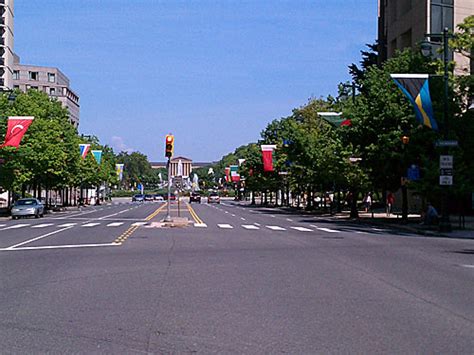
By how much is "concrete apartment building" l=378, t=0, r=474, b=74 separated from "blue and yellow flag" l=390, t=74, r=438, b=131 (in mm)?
21824

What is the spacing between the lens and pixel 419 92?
103 ft

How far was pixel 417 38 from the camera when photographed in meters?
58.9

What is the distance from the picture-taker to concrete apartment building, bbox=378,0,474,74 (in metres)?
56.8

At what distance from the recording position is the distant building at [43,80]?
462 feet

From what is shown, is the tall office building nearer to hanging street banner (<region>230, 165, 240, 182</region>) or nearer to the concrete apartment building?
hanging street banner (<region>230, 165, 240, 182</region>)

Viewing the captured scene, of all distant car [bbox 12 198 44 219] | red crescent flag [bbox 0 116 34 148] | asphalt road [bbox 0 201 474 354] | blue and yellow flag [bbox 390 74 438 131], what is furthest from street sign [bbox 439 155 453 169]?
distant car [bbox 12 198 44 219]

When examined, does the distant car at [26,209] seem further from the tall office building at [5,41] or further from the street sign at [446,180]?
the tall office building at [5,41]

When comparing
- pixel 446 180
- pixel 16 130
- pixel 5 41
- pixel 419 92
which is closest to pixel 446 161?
pixel 446 180

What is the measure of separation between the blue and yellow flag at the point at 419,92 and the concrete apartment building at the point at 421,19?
71.6 feet

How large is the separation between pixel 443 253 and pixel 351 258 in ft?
12.5

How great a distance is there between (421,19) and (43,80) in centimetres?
10418

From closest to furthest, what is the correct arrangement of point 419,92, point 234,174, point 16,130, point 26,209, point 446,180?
point 419,92
point 446,180
point 16,130
point 26,209
point 234,174

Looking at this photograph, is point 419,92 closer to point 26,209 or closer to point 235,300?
point 235,300

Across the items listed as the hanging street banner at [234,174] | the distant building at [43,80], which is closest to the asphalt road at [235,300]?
the hanging street banner at [234,174]
